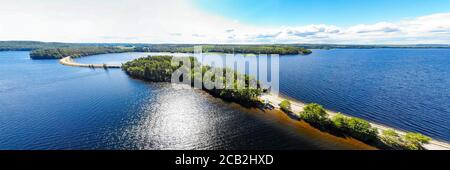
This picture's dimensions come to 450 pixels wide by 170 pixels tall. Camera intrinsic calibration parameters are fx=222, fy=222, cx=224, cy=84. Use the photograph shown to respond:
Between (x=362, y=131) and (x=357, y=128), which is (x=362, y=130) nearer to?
(x=362, y=131)

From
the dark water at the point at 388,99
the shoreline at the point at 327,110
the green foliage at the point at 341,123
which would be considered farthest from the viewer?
the dark water at the point at 388,99

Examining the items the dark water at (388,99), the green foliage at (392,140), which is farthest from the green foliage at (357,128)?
the dark water at (388,99)

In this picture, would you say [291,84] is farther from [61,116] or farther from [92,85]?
[92,85]

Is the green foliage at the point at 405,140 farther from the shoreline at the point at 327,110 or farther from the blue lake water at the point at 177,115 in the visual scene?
the blue lake water at the point at 177,115
